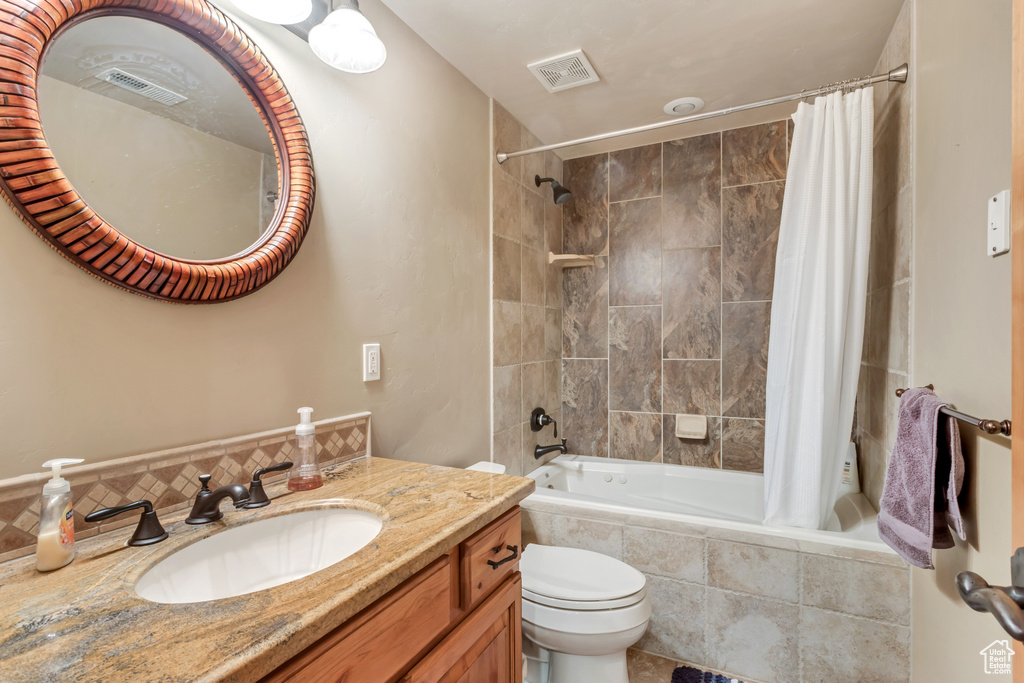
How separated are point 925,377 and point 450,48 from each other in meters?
1.96

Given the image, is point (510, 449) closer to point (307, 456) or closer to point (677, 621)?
point (677, 621)

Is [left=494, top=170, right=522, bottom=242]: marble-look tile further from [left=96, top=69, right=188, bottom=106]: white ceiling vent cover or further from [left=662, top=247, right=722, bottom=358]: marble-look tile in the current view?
[left=96, top=69, right=188, bottom=106]: white ceiling vent cover

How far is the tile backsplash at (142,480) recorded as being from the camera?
0.79 m

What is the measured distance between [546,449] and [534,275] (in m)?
0.98

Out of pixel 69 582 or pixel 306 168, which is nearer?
pixel 69 582

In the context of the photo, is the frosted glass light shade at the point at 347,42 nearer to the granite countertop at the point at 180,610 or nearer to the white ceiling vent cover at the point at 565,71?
the white ceiling vent cover at the point at 565,71

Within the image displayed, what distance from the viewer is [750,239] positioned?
2.60 meters

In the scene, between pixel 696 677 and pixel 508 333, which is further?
pixel 508 333

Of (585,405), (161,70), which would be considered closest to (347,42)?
(161,70)

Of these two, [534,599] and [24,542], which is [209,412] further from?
[534,599]

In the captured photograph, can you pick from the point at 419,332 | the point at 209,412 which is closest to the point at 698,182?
the point at 419,332

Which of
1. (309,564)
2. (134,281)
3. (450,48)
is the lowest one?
(309,564)

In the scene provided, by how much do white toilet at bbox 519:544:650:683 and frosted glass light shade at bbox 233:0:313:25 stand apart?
5.58 ft

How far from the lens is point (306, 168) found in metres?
1.25
